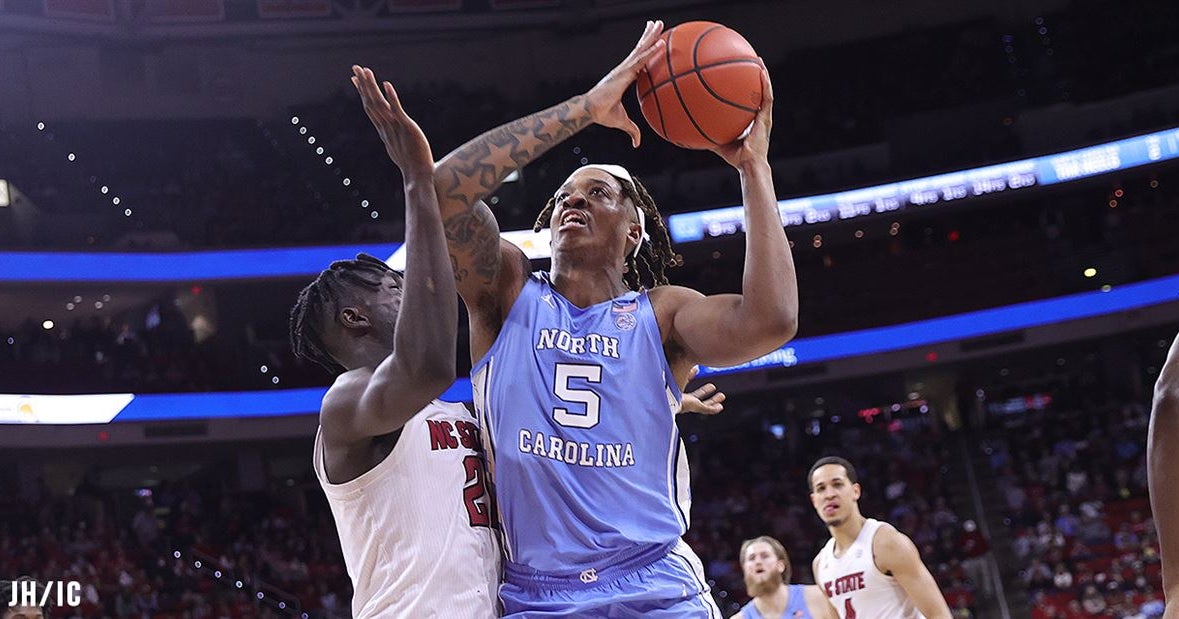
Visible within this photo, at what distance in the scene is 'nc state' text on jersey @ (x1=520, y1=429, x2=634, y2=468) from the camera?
9.86 feet

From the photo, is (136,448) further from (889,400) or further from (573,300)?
(573,300)

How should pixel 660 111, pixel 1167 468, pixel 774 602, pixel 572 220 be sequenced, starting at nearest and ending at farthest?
pixel 1167 468 < pixel 572 220 < pixel 660 111 < pixel 774 602

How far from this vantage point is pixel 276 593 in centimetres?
1669

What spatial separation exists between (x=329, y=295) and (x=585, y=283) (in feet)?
2.24

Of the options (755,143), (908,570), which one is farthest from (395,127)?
(908,570)

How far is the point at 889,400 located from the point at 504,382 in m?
20.3

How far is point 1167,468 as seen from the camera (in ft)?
7.00

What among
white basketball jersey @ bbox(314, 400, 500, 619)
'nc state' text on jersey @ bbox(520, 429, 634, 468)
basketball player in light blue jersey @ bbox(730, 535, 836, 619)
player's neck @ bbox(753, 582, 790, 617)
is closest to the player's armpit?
'nc state' text on jersey @ bbox(520, 429, 634, 468)

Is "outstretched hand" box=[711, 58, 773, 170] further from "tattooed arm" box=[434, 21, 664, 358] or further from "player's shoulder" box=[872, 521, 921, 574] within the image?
"player's shoulder" box=[872, 521, 921, 574]

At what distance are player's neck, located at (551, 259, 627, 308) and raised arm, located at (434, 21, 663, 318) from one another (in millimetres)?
105

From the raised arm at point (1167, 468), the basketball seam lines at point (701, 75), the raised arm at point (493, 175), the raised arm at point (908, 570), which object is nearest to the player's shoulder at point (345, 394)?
the raised arm at point (493, 175)

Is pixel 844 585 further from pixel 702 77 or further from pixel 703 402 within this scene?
pixel 702 77

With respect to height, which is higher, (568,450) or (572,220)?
(572,220)

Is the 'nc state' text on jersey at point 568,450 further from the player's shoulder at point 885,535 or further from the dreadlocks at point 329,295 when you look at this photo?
the player's shoulder at point 885,535
